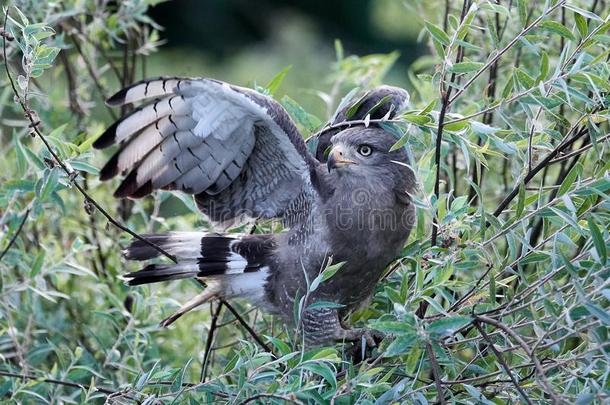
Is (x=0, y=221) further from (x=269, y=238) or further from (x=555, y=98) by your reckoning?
(x=555, y=98)

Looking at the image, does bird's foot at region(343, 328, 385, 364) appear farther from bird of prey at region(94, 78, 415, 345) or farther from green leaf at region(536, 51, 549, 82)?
green leaf at region(536, 51, 549, 82)

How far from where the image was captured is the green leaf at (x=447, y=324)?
1.74m

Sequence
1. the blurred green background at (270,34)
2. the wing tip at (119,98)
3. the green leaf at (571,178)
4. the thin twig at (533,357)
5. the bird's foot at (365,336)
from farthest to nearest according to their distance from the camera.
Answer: the blurred green background at (270,34) → the bird's foot at (365,336) → the wing tip at (119,98) → the green leaf at (571,178) → the thin twig at (533,357)

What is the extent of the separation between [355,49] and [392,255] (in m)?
7.54

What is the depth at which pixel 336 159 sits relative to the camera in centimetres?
233

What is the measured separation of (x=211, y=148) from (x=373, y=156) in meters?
0.41

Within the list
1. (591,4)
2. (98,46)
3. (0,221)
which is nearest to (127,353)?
(0,221)

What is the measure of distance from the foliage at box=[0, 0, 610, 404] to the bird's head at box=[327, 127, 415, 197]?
134 mm

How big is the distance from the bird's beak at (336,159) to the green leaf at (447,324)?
671 millimetres

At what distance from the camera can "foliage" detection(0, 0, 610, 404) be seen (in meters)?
1.80

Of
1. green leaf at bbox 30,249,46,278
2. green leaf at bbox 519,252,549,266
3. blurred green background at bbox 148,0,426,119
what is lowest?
blurred green background at bbox 148,0,426,119

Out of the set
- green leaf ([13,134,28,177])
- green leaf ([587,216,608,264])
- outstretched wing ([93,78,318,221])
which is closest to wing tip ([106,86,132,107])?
outstretched wing ([93,78,318,221])

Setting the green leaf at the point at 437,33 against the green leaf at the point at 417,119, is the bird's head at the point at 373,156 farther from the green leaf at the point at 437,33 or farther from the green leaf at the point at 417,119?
the green leaf at the point at 437,33

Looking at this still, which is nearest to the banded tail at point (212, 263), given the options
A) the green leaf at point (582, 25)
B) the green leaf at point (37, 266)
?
the green leaf at point (37, 266)
